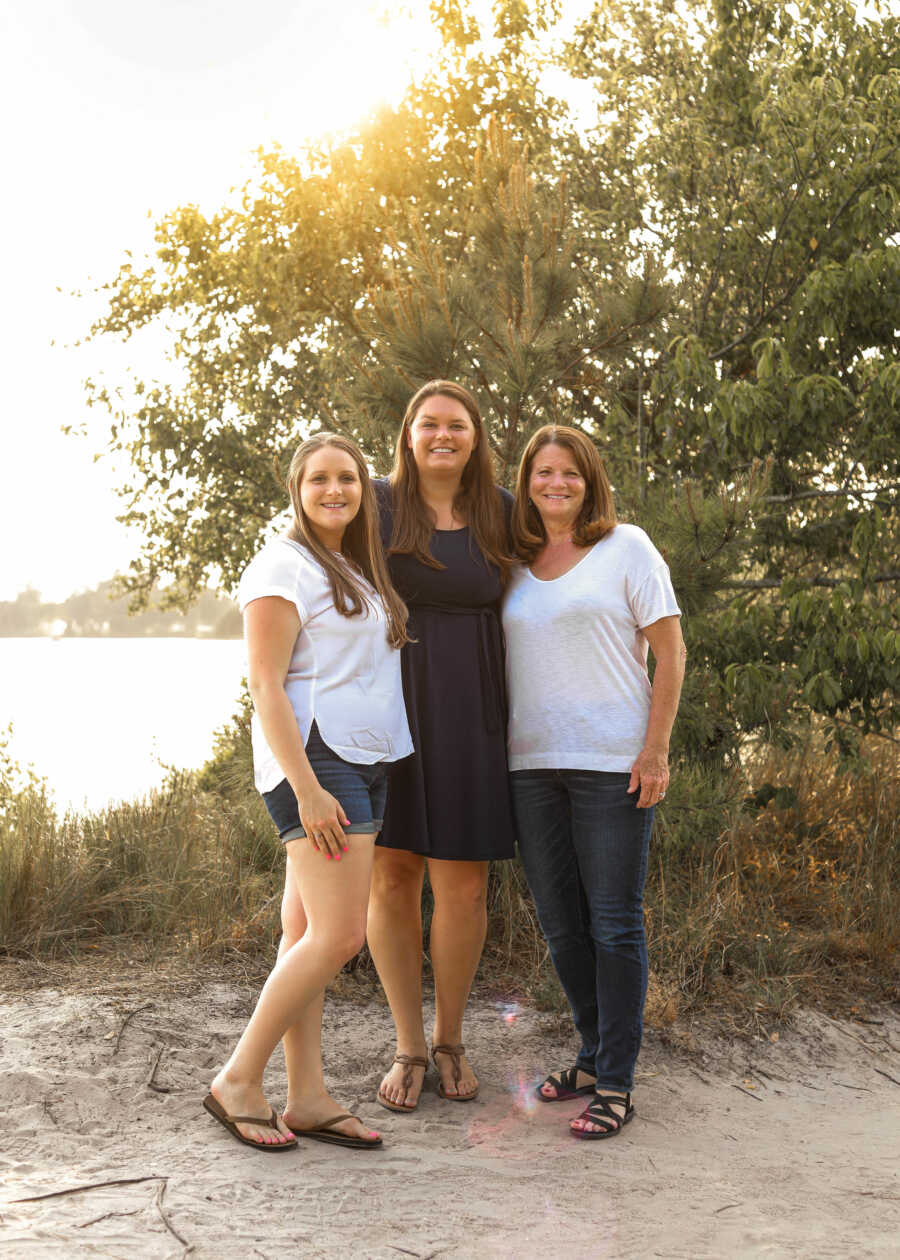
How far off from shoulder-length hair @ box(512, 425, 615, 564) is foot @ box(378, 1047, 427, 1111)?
5.35ft

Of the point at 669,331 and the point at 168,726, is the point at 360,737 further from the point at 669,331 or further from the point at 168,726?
the point at 168,726

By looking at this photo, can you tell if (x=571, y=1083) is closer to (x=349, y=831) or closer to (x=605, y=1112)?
(x=605, y=1112)

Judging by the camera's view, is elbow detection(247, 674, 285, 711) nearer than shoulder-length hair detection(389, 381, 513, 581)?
Yes

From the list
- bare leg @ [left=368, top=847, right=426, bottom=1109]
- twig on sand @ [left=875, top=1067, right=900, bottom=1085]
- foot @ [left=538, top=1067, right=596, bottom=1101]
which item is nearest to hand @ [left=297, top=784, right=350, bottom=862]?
bare leg @ [left=368, top=847, right=426, bottom=1109]

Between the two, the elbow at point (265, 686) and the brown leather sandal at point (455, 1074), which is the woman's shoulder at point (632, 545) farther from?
the brown leather sandal at point (455, 1074)

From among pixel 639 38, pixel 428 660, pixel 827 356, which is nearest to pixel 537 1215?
pixel 428 660

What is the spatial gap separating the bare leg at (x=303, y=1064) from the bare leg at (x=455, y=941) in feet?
1.61

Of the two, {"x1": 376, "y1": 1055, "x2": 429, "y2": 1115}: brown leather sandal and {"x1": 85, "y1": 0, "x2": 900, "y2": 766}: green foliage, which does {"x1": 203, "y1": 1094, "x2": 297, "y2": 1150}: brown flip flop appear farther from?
{"x1": 85, "y1": 0, "x2": 900, "y2": 766}: green foliage

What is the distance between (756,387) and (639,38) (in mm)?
4540

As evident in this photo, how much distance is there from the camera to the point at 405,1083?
3666 millimetres

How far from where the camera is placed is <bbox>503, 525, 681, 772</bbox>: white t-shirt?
11.3ft

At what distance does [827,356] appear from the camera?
21.3 feet

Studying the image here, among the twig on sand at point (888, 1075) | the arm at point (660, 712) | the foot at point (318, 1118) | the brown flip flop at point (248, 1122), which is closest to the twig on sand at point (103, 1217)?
the brown flip flop at point (248, 1122)

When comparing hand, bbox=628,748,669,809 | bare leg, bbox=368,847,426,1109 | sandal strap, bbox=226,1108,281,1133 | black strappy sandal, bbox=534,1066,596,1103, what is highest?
hand, bbox=628,748,669,809
